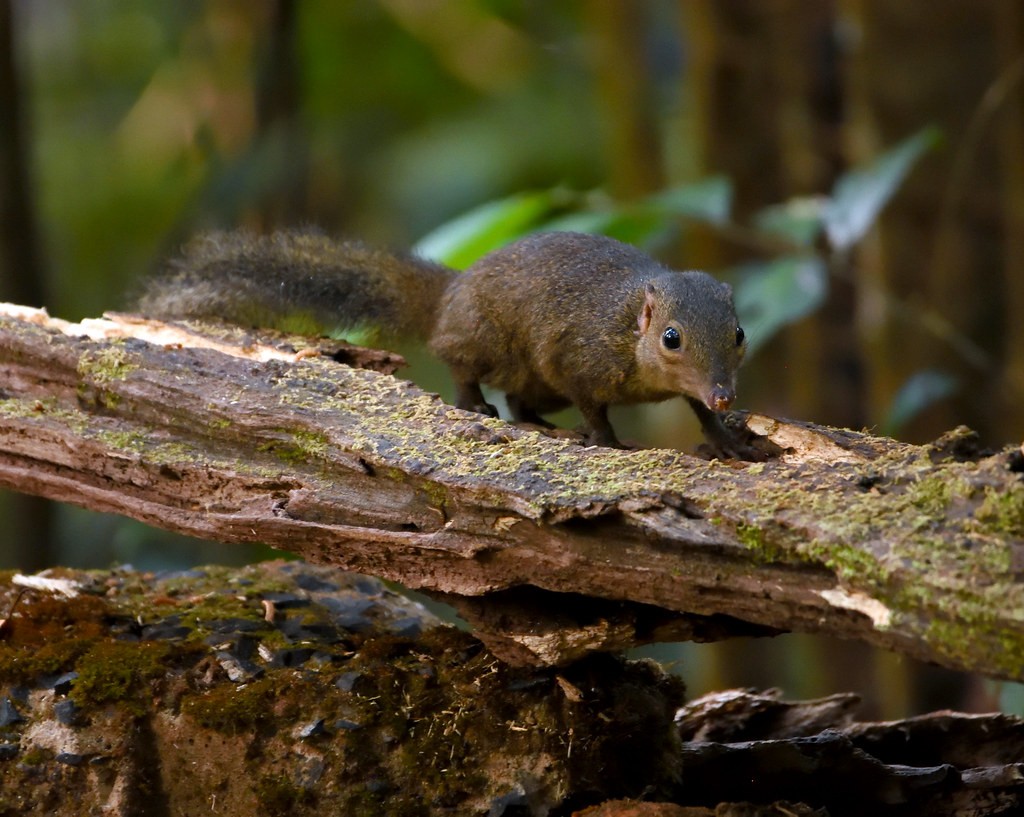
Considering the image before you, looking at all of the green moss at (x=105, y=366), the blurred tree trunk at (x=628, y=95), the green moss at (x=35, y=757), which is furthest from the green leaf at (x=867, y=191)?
the green moss at (x=35, y=757)

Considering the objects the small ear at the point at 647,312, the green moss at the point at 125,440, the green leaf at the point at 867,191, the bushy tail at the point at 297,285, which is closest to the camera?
the green moss at the point at 125,440

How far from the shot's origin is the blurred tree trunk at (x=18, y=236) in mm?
5227

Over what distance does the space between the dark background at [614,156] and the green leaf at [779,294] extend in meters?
0.17

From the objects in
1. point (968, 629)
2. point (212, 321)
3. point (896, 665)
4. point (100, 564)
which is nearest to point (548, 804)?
point (968, 629)

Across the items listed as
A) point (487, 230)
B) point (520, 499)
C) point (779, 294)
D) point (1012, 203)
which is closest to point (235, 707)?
point (520, 499)

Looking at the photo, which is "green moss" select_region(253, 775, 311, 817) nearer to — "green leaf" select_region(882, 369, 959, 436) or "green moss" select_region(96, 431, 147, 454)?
"green moss" select_region(96, 431, 147, 454)

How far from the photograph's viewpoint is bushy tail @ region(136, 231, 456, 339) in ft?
13.3

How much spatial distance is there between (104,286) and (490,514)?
288 inches

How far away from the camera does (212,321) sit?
156 inches

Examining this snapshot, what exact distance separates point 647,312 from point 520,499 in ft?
4.68

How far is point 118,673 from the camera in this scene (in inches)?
116

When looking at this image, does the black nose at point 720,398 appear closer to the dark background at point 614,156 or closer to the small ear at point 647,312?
the small ear at point 647,312

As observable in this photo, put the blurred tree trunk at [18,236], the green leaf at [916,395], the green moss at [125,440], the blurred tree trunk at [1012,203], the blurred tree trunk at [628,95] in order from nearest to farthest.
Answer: the green moss at [125,440] → the green leaf at [916,395] → the blurred tree trunk at [18,236] → the blurred tree trunk at [1012,203] → the blurred tree trunk at [628,95]

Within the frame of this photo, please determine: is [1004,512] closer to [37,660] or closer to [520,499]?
[520,499]
